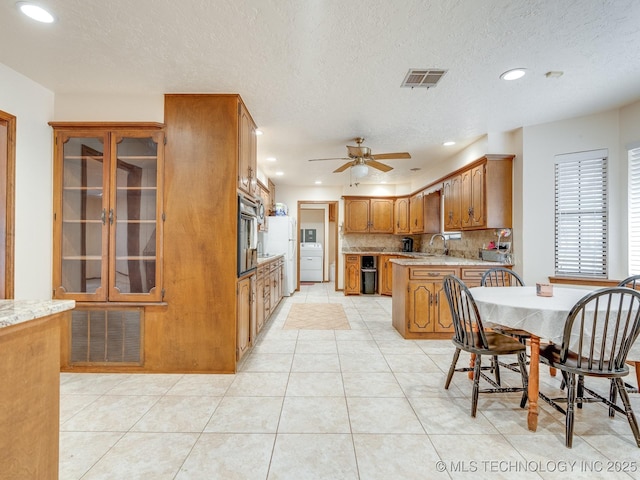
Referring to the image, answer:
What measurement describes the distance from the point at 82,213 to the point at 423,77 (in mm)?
3100

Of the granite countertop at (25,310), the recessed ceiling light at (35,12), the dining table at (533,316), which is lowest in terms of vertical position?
the dining table at (533,316)

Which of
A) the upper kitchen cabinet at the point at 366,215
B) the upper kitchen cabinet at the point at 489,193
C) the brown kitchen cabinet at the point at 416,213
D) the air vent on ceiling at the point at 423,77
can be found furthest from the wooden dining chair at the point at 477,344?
the upper kitchen cabinet at the point at 366,215

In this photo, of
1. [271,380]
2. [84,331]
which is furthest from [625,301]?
[84,331]

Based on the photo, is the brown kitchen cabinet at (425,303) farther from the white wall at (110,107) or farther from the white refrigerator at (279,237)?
the white wall at (110,107)

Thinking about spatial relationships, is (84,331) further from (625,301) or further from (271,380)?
(625,301)

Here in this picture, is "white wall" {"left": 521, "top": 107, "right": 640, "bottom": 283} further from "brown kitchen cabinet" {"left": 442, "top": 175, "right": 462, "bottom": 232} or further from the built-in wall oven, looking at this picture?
the built-in wall oven

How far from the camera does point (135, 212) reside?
2.70 meters

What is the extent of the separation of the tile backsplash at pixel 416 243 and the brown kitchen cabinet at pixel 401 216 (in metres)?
0.42

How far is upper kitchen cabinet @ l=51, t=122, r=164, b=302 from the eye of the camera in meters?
2.65

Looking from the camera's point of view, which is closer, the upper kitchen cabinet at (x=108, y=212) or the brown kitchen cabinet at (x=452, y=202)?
the upper kitchen cabinet at (x=108, y=212)

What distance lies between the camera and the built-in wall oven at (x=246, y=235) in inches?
110

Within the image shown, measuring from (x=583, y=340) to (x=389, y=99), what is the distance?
2291mm

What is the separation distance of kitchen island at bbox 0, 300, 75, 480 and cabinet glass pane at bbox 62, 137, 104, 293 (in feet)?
5.50

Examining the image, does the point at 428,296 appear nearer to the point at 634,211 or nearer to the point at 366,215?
the point at 634,211
